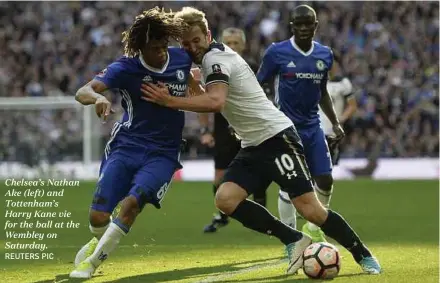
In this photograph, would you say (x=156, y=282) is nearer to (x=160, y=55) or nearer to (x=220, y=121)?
(x=160, y=55)

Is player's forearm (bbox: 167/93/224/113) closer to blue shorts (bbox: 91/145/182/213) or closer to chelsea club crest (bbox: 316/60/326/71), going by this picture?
blue shorts (bbox: 91/145/182/213)

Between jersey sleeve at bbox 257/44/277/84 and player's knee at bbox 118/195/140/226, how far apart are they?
2.61 m

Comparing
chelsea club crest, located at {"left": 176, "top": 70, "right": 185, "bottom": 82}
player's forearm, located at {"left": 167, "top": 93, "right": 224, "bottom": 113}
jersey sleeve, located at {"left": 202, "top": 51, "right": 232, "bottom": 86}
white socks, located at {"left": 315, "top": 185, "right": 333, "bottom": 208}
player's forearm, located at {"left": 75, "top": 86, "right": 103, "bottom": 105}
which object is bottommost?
white socks, located at {"left": 315, "top": 185, "right": 333, "bottom": 208}

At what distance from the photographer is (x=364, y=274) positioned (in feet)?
26.1

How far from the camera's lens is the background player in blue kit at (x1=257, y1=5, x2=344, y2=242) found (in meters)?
9.71

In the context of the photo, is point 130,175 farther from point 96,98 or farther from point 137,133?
point 96,98

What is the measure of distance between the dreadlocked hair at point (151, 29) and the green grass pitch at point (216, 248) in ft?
6.21

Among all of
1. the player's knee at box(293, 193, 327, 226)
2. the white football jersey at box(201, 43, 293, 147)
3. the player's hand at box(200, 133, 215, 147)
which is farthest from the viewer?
the player's hand at box(200, 133, 215, 147)

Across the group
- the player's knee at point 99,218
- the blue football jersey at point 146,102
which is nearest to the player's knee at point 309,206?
the blue football jersey at point 146,102

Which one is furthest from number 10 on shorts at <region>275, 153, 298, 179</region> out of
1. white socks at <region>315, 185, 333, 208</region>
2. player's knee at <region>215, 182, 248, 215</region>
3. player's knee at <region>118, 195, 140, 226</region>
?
white socks at <region>315, 185, 333, 208</region>

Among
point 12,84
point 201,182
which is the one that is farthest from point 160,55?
point 12,84

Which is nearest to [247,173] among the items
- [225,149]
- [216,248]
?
[216,248]

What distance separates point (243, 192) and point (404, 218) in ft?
22.1

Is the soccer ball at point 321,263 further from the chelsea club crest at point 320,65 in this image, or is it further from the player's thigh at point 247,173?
the chelsea club crest at point 320,65
